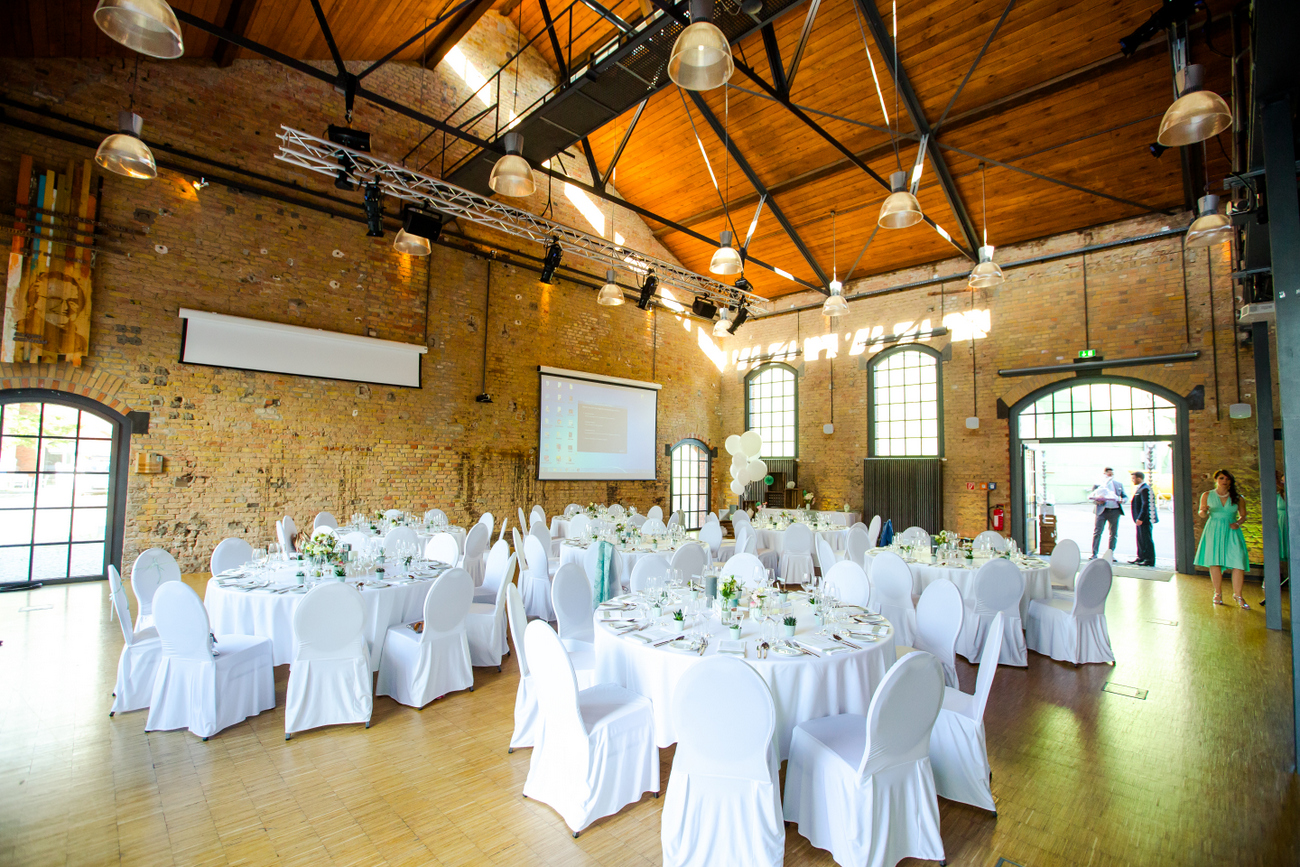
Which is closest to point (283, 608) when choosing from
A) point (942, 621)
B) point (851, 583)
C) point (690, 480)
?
point (851, 583)

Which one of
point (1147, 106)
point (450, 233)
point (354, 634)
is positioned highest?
point (1147, 106)

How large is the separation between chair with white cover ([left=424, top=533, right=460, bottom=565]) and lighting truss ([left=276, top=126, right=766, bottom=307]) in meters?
4.72

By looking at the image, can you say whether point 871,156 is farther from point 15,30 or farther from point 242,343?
point 15,30

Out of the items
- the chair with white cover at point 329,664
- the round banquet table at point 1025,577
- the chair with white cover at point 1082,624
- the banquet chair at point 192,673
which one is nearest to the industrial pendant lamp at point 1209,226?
the chair with white cover at point 1082,624

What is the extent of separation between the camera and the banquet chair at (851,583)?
169 inches

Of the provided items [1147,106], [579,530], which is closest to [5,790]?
[579,530]

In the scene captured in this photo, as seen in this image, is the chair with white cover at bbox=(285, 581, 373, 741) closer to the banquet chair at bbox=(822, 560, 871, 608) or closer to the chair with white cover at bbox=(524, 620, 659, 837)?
the chair with white cover at bbox=(524, 620, 659, 837)

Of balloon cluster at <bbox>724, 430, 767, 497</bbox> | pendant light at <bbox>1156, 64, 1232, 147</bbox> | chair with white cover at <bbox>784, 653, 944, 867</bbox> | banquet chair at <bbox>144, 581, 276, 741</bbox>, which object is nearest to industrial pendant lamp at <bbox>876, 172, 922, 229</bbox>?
pendant light at <bbox>1156, 64, 1232, 147</bbox>

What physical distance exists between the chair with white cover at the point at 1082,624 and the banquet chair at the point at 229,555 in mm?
7368

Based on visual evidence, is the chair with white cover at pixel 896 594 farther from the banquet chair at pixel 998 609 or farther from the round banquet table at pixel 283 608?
the round banquet table at pixel 283 608

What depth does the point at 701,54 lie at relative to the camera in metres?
3.32

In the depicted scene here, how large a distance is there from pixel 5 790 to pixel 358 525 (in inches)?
189

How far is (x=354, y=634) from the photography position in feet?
12.4

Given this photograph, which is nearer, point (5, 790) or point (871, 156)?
point (5, 790)
